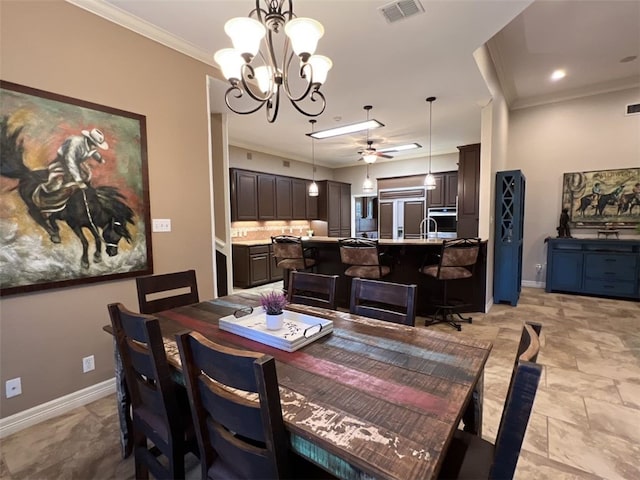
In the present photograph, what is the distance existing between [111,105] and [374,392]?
267 cm

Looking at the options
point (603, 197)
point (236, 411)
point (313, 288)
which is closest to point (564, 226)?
point (603, 197)

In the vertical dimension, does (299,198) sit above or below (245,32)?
below

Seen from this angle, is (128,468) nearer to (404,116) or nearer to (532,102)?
(404,116)

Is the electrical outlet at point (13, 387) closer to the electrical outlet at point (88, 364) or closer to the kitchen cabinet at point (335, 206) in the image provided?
the electrical outlet at point (88, 364)

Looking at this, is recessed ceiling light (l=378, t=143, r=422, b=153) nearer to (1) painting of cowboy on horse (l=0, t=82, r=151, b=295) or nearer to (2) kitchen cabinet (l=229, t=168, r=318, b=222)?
(2) kitchen cabinet (l=229, t=168, r=318, b=222)

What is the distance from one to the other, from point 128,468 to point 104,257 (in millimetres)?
1404

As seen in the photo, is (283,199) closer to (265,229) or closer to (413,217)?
(265,229)

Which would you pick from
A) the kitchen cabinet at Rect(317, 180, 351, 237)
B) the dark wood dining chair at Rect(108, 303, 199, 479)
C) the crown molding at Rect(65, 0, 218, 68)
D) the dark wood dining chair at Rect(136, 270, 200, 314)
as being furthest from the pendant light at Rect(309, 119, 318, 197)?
the dark wood dining chair at Rect(108, 303, 199, 479)

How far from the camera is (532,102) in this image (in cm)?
536

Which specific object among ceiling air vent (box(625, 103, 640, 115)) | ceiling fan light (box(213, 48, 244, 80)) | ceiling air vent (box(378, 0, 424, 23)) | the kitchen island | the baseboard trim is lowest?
the baseboard trim

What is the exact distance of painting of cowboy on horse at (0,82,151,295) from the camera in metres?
1.89

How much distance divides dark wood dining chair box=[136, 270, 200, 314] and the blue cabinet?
4323mm

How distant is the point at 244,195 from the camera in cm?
606

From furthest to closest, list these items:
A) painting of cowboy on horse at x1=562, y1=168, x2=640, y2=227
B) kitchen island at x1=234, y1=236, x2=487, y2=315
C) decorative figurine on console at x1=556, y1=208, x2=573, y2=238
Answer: decorative figurine on console at x1=556, y1=208, x2=573, y2=238, painting of cowboy on horse at x1=562, y1=168, x2=640, y2=227, kitchen island at x1=234, y1=236, x2=487, y2=315
